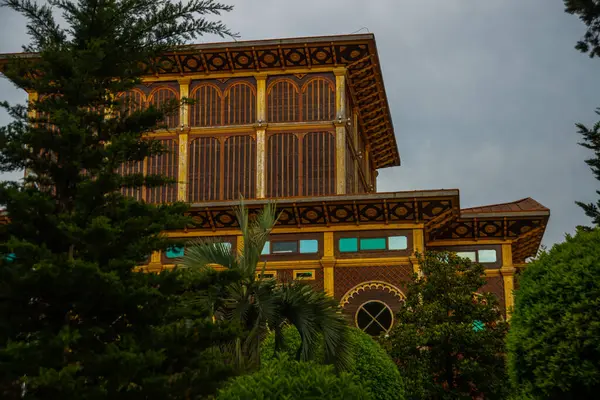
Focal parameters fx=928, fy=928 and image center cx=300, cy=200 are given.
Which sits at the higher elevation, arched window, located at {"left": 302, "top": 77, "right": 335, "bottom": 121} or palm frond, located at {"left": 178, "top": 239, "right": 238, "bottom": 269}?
arched window, located at {"left": 302, "top": 77, "right": 335, "bottom": 121}

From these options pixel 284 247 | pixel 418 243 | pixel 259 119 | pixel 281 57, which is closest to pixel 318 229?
pixel 284 247

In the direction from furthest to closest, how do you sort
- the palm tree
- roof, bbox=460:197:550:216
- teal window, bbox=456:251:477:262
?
teal window, bbox=456:251:477:262 → roof, bbox=460:197:550:216 → the palm tree

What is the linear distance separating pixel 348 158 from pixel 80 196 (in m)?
20.4

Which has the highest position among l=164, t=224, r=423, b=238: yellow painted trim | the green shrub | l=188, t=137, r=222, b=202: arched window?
l=188, t=137, r=222, b=202: arched window

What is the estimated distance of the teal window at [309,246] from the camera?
98.3ft

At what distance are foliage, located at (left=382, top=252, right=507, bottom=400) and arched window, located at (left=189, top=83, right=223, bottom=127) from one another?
1118 centimetres

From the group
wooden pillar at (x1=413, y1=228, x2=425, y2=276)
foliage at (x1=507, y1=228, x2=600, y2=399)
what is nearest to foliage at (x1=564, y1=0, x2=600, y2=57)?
foliage at (x1=507, y1=228, x2=600, y2=399)

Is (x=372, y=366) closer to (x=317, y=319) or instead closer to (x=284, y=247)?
(x=317, y=319)

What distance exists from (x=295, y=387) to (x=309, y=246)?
1793 centimetres

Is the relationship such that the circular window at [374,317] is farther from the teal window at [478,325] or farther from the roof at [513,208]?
the roof at [513,208]

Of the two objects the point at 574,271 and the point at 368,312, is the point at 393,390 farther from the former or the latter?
the point at 368,312

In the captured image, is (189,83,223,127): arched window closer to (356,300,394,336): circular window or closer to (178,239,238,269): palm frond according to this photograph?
(356,300,394,336): circular window

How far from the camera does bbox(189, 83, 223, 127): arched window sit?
3247cm

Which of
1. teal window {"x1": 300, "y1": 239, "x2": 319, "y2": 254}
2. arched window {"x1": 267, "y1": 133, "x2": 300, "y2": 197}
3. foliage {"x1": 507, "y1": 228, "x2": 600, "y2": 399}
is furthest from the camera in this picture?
arched window {"x1": 267, "y1": 133, "x2": 300, "y2": 197}
